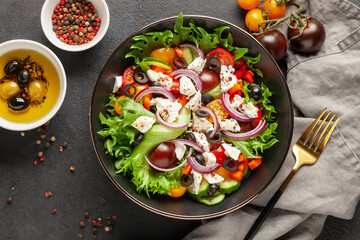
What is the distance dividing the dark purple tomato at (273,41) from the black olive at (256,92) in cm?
35

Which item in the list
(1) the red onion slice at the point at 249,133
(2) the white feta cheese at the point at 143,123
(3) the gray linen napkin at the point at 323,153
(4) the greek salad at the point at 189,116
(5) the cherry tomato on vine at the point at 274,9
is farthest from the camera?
(5) the cherry tomato on vine at the point at 274,9

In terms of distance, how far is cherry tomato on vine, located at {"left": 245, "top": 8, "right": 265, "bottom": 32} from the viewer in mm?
3217

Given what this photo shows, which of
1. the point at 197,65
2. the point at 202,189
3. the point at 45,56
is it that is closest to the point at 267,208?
the point at 202,189

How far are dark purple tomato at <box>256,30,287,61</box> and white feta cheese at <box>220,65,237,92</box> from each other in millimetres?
408

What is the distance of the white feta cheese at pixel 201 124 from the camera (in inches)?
114

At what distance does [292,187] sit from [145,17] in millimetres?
1884

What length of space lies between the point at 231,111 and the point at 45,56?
1.53 m

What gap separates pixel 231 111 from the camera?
9.67ft

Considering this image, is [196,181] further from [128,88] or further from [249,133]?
[128,88]

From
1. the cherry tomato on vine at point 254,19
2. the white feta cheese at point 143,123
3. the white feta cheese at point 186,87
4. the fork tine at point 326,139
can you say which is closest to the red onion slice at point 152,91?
the white feta cheese at point 186,87

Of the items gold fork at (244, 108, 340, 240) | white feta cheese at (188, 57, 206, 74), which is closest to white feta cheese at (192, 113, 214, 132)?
white feta cheese at (188, 57, 206, 74)

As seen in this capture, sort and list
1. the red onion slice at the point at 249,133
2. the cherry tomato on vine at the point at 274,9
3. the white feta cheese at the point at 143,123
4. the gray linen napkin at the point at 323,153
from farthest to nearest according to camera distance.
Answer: the cherry tomato on vine at the point at 274,9 → the gray linen napkin at the point at 323,153 → the red onion slice at the point at 249,133 → the white feta cheese at the point at 143,123

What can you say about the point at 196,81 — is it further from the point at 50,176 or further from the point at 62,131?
the point at 50,176

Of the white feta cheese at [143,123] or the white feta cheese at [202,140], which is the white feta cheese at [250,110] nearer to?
the white feta cheese at [202,140]
